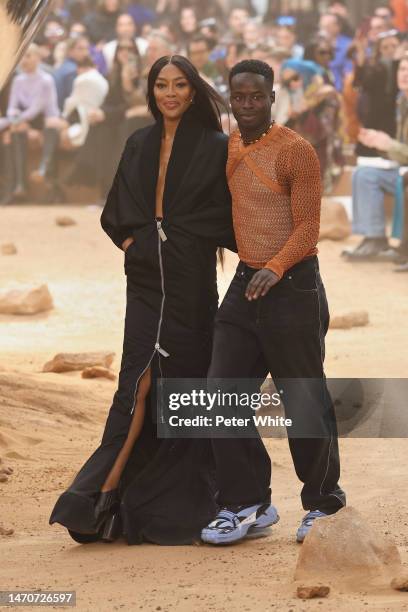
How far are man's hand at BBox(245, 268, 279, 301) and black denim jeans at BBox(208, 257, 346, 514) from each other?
0.21 ft

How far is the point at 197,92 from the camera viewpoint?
3619 millimetres

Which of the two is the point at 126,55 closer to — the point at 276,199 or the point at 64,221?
the point at 64,221

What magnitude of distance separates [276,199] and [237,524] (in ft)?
2.78

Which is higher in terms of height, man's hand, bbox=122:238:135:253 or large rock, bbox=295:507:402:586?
man's hand, bbox=122:238:135:253

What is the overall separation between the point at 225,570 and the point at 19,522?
85 centimetres

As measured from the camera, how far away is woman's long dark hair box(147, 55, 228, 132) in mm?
3590

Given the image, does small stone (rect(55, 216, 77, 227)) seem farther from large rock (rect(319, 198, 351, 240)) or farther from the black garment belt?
the black garment belt

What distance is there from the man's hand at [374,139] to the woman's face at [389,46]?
768mm

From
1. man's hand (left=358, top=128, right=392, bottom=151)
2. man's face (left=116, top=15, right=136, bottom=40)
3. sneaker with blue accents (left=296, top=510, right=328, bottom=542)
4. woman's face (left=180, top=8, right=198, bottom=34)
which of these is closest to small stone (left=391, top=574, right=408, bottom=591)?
sneaker with blue accents (left=296, top=510, right=328, bottom=542)

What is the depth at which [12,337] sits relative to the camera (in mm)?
7785

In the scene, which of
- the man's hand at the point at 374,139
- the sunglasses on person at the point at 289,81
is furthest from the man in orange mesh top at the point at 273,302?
the sunglasses on person at the point at 289,81

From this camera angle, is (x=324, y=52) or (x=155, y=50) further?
(x=155, y=50)

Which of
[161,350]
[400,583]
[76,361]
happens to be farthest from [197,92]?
[76,361]

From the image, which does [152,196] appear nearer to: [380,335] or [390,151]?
[380,335]
